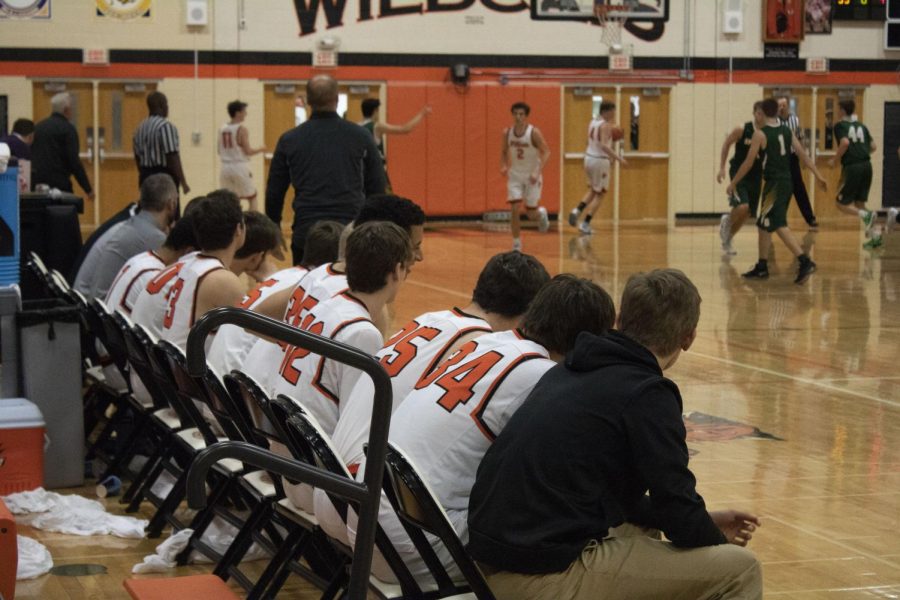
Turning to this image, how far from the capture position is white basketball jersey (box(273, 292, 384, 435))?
4.42 meters

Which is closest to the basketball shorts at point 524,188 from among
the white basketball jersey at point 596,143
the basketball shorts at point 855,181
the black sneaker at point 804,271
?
the white basketball jersey at point 596,143

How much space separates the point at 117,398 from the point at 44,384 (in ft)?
1.22

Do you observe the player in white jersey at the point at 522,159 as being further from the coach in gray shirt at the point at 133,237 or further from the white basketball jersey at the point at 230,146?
the coach in gray shirt at the point at 133,237

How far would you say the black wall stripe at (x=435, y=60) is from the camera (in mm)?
22141

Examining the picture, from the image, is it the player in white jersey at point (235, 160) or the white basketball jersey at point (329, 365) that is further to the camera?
the player in white jersey at point (235, 160)

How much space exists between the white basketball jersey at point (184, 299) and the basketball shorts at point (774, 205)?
1021 cm

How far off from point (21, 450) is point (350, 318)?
83.1 inches

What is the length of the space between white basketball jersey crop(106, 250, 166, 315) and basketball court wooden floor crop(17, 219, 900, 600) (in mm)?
1092

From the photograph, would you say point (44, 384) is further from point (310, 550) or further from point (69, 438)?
point (310, 550)

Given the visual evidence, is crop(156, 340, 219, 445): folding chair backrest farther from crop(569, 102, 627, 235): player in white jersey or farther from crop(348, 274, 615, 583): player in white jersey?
crop(569, 102, 627, 235): player in white jersey

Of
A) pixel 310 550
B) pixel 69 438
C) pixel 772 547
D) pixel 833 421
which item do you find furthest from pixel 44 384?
pixel 833 421

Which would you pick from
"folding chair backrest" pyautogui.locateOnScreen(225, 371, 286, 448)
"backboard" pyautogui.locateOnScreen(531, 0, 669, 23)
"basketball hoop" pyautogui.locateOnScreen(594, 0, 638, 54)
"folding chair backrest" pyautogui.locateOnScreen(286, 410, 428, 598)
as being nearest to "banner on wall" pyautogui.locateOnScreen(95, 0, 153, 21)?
"backboard" pyautogui.locateOnScreen(531, 0, 669, 23)

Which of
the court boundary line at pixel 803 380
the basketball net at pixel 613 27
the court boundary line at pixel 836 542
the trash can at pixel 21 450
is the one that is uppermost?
the basketball net at pixel 613 27

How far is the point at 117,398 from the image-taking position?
21.3 feet
